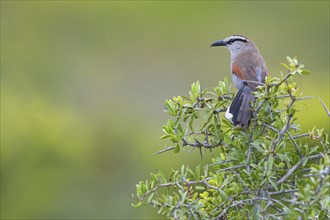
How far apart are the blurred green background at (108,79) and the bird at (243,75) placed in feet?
8.99

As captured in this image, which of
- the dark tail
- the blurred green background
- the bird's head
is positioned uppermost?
the bird's head

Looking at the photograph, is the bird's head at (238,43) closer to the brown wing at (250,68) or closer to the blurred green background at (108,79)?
the brown wing at (250,68)

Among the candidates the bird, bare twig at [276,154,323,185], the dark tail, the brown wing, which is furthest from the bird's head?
bare twig at [276,154,323,185]

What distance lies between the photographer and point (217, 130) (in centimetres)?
396

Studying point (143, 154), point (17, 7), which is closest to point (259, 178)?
point (143, 154)

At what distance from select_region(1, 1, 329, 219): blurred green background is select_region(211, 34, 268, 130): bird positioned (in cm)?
274

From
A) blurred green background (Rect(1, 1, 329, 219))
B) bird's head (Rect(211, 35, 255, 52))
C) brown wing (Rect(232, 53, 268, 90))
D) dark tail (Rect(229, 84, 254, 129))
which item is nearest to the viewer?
dark tail (Rect(229, 84, 254, 129))

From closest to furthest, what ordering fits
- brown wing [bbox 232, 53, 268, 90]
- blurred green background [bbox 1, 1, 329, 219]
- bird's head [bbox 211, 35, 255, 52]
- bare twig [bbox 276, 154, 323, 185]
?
bare twig [bbox 276, 154, 323, 185] → brown wing [bbox 232, 53, 268, 90] → bird's head [bbox 211, 35, 255, 52] → blurred green background [bbox 1, 1, 329, 219]

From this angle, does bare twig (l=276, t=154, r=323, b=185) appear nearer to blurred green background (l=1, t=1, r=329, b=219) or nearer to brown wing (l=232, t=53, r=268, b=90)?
brown wing (l=232, t=53, r=268, b=90)

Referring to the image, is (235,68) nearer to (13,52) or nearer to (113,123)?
(113,123)

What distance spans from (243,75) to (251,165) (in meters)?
2.05

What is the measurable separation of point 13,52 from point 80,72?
1.52 meters

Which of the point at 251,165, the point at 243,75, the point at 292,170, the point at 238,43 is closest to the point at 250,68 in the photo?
the point at 243,75

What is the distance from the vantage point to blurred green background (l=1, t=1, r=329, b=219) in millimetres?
9578
